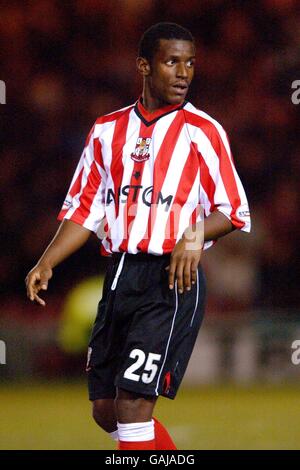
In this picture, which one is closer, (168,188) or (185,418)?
(168,188)

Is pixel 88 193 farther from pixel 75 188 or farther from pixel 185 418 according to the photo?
pixel 185 418

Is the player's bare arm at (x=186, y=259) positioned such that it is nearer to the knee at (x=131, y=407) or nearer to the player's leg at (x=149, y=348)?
the player's leg at (x=149, y=348)

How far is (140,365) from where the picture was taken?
3.07 m

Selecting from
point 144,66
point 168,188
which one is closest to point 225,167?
point 168,188

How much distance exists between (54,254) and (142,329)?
399 mm

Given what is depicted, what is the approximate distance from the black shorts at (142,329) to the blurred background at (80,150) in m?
1.83

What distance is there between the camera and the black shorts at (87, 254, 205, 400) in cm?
308

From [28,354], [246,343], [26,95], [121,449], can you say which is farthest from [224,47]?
[121,449]

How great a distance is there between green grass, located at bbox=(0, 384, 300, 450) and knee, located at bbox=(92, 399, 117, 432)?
82cm

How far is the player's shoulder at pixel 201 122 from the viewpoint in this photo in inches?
125

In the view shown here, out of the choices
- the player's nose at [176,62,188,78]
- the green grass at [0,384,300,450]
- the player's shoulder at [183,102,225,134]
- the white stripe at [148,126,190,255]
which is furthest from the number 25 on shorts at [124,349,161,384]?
the green grass at [0,384,300,450]
